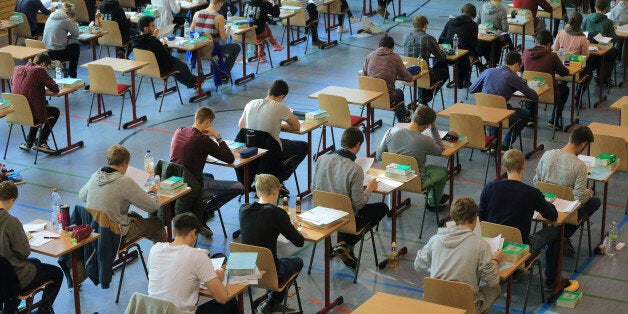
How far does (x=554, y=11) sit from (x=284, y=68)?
4862 mm

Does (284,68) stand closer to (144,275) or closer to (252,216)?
(144,275)

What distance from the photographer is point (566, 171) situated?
900 centimetres

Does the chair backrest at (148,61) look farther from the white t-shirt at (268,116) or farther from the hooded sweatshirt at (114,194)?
the hooded sweatshirt at (114,194)

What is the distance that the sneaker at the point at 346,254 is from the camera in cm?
918

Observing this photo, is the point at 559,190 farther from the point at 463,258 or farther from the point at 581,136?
the point at 463,258

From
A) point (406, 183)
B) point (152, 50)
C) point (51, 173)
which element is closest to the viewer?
point (406, 183)

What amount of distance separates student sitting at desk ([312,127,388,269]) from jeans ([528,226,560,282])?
1.49m

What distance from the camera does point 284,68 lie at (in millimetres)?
16000

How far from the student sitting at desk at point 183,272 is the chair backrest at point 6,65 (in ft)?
24.8

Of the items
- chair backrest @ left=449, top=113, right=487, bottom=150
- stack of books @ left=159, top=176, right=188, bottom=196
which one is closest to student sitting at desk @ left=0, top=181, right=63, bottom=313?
stack of books @ left=159, top=176, right=188, bottom=196

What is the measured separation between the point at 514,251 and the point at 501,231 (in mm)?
352

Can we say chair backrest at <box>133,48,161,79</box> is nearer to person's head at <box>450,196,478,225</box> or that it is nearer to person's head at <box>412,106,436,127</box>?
person's head at <box>412,106,436,127</box>

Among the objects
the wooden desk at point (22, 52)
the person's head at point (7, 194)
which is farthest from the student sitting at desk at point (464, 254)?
the wooden desk at point (22, 52)

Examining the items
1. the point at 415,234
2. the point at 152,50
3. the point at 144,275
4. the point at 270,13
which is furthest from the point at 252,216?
the point at 270,13
